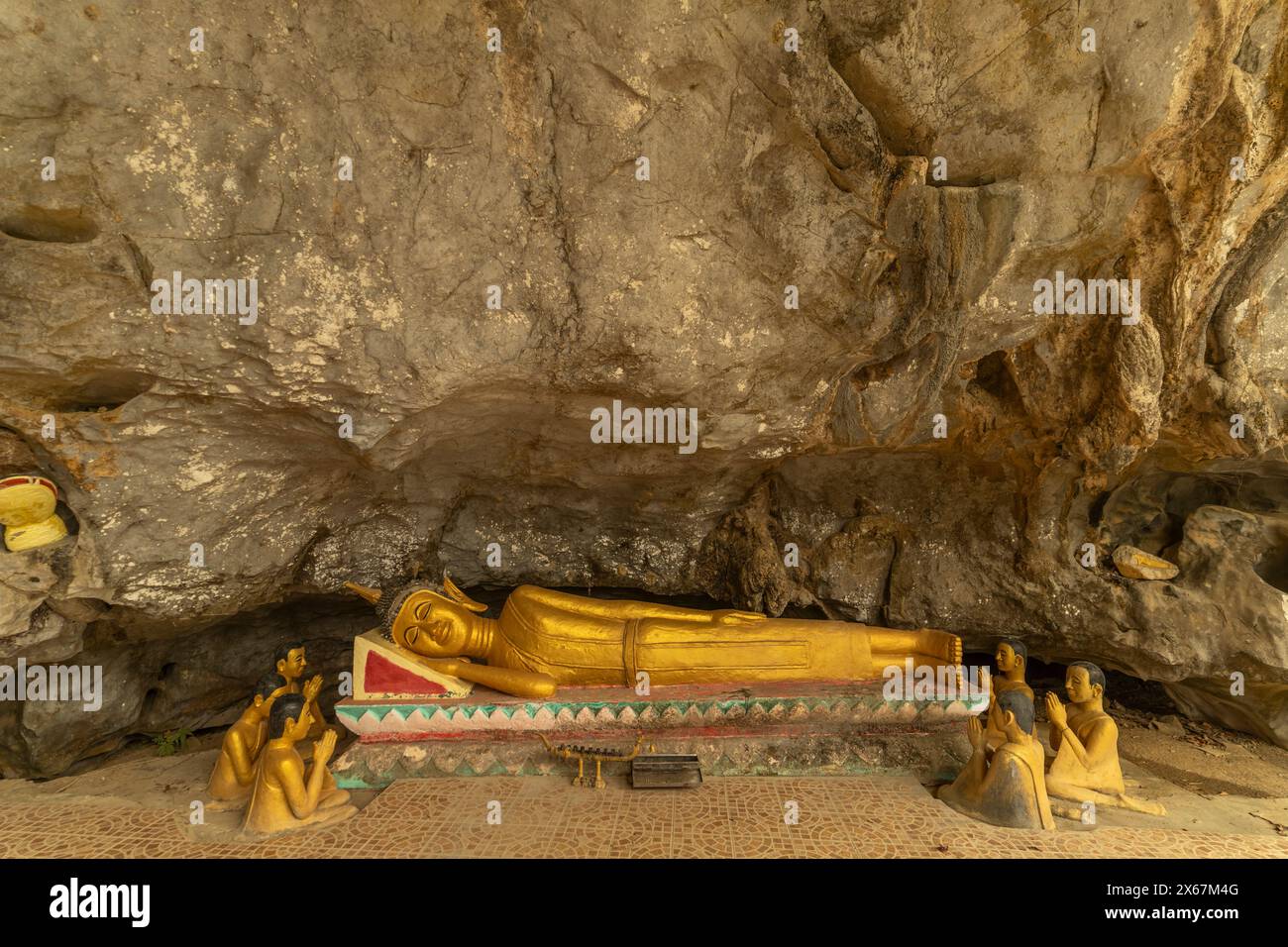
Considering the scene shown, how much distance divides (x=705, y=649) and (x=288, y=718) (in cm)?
279

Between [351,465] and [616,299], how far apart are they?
250 cm

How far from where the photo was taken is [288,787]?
4266 millimetres

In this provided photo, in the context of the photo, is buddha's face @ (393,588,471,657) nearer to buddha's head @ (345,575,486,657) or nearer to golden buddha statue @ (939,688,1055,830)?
buddha's head @ (345,575,486,657)

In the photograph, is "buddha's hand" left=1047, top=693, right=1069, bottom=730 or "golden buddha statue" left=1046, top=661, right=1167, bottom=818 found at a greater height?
"buddha's hand" left=1047, top=693, right=1069, bottom=730

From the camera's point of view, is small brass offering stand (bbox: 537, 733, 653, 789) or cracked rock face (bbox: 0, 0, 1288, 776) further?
small brass offering stand (bbox: 537, 733, 653, 789)

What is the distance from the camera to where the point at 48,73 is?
3.83 meters

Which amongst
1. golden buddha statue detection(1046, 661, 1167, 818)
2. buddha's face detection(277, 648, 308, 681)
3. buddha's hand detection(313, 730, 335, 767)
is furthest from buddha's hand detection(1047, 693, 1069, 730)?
buddha's face detection(277, 648, 308, 681)

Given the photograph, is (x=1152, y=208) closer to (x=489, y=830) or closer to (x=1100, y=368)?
(x=1100, y=368)

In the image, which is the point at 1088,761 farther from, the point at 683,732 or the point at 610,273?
the point at 610,273

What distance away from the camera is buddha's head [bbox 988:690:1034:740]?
4.44 meters

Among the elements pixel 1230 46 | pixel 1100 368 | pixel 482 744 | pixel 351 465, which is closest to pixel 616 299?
pixel 351 465

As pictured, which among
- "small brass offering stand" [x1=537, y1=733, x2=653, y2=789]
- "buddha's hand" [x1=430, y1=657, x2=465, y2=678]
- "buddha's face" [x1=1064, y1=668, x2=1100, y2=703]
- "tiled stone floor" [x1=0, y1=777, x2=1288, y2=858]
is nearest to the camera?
"tiled stone floor" [x1=0, y1=777, x2=1288, y2=858]

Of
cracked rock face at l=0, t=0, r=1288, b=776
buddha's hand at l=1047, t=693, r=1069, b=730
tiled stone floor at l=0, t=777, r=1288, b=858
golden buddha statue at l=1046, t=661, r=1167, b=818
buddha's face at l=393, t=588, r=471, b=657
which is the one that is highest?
cracked rock face at l=0, t=0, r=1288, b=776

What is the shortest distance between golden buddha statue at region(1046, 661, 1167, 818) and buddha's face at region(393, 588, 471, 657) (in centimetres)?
413
